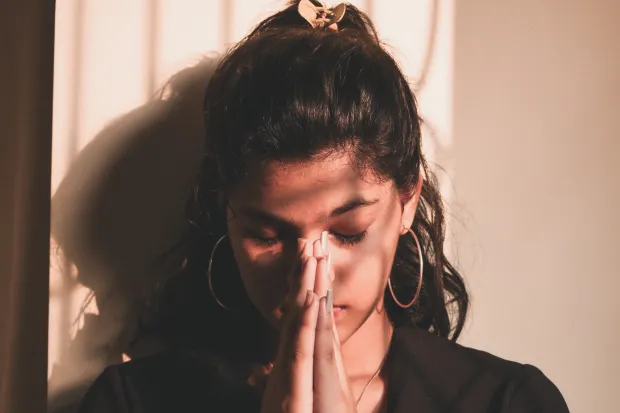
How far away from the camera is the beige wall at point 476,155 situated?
4.07ft

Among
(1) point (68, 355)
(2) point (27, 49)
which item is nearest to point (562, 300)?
(1) point (68, 355)

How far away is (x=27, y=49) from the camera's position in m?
1.39

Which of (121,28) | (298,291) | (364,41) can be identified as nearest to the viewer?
(298,291)

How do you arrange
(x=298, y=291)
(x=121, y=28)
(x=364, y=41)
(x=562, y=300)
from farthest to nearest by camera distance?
(x=562, y=300), (x=121, y=28), (x=364, y=41), (x=298, y=291)

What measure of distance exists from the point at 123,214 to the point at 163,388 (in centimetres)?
33

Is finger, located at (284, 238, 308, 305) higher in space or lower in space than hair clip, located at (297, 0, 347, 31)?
lower

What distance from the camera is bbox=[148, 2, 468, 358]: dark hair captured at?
96 centimetres

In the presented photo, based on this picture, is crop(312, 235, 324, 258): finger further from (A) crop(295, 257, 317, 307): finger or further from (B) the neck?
(B) the neck

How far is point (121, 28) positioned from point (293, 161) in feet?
1.62

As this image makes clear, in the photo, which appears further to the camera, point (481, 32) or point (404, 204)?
point (481, 32)

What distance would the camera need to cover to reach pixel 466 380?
3.73ft

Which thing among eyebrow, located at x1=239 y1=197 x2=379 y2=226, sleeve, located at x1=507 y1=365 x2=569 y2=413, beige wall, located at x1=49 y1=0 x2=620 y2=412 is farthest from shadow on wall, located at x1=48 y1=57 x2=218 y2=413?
sleeve, located at x1=507 y1=365 x2=569 y2=413

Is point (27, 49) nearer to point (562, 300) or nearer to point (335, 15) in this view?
point (335, 15)

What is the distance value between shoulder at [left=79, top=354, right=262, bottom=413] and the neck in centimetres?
18
